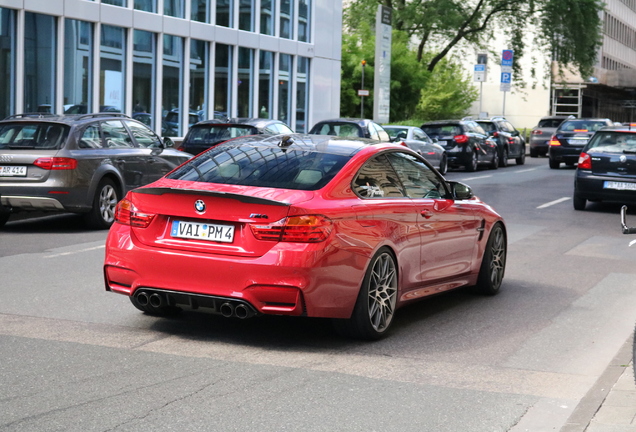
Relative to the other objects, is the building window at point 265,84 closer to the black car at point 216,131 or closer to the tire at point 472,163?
the tire at point 472,163

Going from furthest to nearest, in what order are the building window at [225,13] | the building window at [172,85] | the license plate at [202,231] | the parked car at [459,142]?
the building window at [225,13] < the parked car at [459,142] < the building window at [172,85] < the license plate at [202,231]

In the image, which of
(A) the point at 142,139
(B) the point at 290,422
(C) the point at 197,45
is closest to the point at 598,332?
(B) the point at 290,422

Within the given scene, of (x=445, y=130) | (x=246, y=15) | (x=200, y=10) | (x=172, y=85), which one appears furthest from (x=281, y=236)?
(x=246, y=15)

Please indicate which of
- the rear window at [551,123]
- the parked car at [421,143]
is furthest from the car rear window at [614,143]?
the rear window at [551,123]

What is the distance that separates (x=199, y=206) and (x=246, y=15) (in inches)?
1167

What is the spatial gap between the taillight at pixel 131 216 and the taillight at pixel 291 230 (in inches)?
32.6

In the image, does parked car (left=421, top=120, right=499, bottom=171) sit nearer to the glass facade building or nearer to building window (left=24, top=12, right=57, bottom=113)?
the glass facade building

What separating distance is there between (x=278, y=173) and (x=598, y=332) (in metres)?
2.72

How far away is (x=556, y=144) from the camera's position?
35312 mm

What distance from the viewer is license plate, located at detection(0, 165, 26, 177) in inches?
550

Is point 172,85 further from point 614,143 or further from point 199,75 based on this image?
point 614,143

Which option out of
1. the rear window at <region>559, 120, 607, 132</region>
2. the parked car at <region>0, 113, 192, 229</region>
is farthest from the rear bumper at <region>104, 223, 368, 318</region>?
the rear window at <region>559, 120, 607, 132</region>

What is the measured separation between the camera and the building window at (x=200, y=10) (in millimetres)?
32875

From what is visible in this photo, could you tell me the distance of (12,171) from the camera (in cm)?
1398
